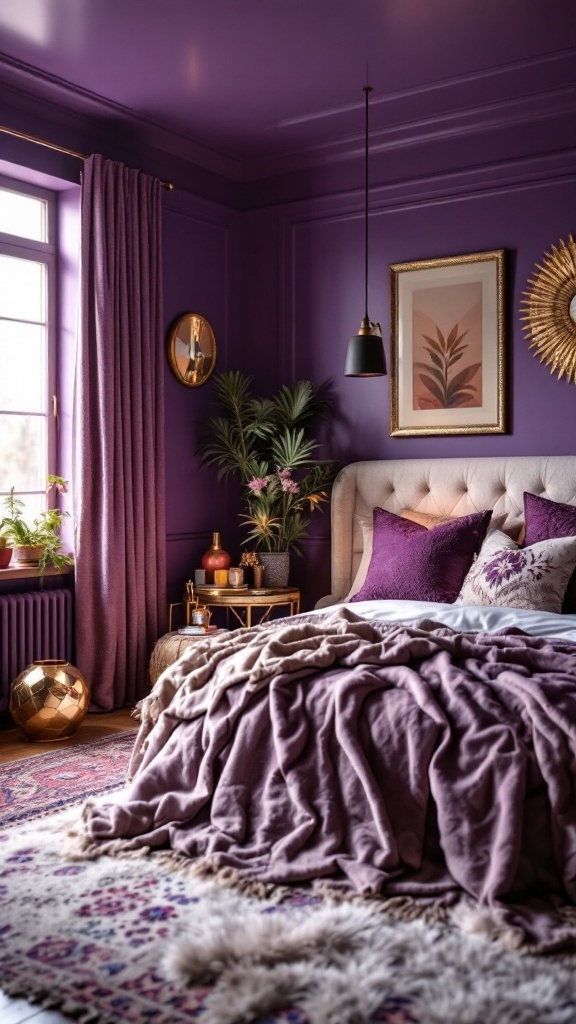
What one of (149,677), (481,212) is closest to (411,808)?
(149,677)

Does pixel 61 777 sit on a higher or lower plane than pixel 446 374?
lower

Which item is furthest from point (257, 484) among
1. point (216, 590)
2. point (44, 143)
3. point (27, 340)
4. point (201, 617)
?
point (44, 143)

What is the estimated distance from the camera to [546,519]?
15.3 ft

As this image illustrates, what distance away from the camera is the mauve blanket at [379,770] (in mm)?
2730

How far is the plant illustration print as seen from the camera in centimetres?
541

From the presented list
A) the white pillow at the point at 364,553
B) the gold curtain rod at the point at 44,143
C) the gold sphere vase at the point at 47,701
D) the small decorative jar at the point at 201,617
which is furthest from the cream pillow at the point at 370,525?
the gold curtain rod at the point at 44,143

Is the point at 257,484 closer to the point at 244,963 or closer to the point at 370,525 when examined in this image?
the point at 370,525

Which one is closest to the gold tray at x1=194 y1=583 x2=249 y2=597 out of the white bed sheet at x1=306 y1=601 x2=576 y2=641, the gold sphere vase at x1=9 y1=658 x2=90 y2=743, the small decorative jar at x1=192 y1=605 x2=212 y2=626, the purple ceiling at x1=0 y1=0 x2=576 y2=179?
the small decorative jar at x1=192 y1=605 x2=212 y2=626

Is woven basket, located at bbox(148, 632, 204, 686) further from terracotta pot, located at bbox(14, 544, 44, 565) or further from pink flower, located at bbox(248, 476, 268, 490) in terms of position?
pink flower, located at bbox(248, 476, 268, 490)

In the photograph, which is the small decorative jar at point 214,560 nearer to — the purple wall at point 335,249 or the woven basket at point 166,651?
the purple wall at point 335,249

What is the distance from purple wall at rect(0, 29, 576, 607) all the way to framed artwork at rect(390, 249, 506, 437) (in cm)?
7

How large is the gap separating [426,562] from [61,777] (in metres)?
→ 1.83

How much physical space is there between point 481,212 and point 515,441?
121 centimetres

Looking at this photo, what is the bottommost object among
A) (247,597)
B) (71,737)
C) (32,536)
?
Result: (71,737)
